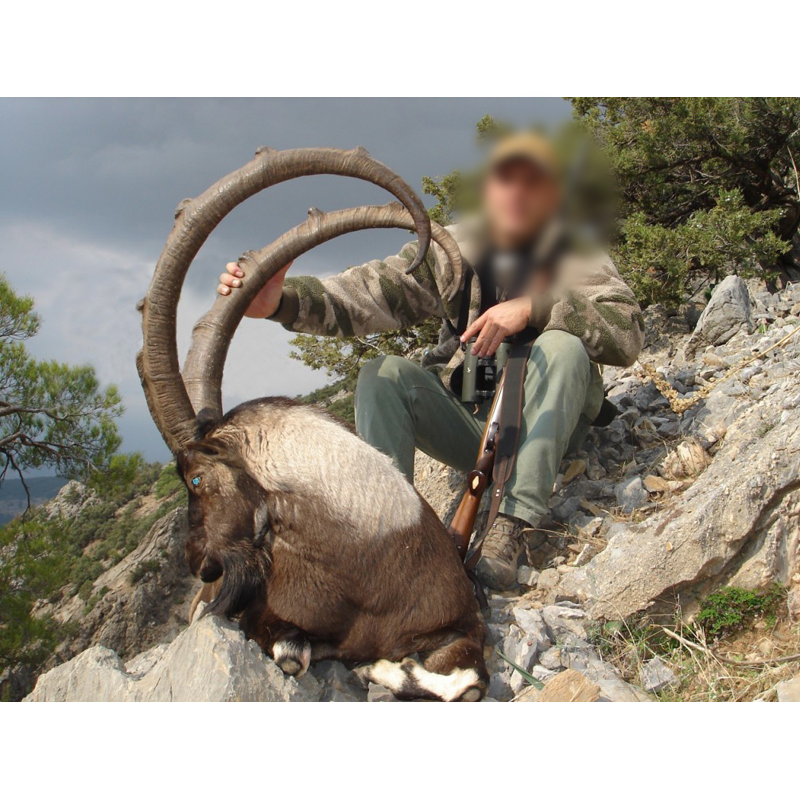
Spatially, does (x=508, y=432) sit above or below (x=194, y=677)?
above

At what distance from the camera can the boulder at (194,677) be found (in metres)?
2.23

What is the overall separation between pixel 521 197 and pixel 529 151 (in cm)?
25

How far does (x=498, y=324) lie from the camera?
3.47 m

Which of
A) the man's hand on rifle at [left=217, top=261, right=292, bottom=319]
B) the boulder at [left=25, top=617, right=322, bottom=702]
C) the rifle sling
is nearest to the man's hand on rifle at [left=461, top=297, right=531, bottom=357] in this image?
the rifle sling

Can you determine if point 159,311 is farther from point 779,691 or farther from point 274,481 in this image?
point 779,691

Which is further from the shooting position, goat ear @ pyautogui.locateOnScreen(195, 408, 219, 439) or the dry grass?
goat ear @ pyautogui.locateOnScreen(195, 408, 219, 439)

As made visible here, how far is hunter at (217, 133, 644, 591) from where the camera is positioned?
3479mm

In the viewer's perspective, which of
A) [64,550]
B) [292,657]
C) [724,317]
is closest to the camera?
[292,657]

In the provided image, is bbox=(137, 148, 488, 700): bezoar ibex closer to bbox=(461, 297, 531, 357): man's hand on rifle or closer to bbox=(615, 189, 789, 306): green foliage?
bbox=(461, 297, 531, 357): man's hand on rifle

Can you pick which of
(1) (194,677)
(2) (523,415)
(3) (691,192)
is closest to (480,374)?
(2) (523,415)

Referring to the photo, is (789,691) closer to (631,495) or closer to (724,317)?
(631,495)

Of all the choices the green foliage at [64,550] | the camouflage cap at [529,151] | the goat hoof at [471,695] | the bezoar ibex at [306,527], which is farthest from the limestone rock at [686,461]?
the green foliage at [64,550]

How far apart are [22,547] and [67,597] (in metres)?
0.87

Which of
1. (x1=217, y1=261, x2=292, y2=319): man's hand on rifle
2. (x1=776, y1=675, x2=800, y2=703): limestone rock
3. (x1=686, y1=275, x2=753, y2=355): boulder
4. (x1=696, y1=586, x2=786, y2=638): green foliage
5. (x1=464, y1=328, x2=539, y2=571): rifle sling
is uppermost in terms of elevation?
(x1=217, y1=261, x2=292, y2=319): man's hand on rifle
